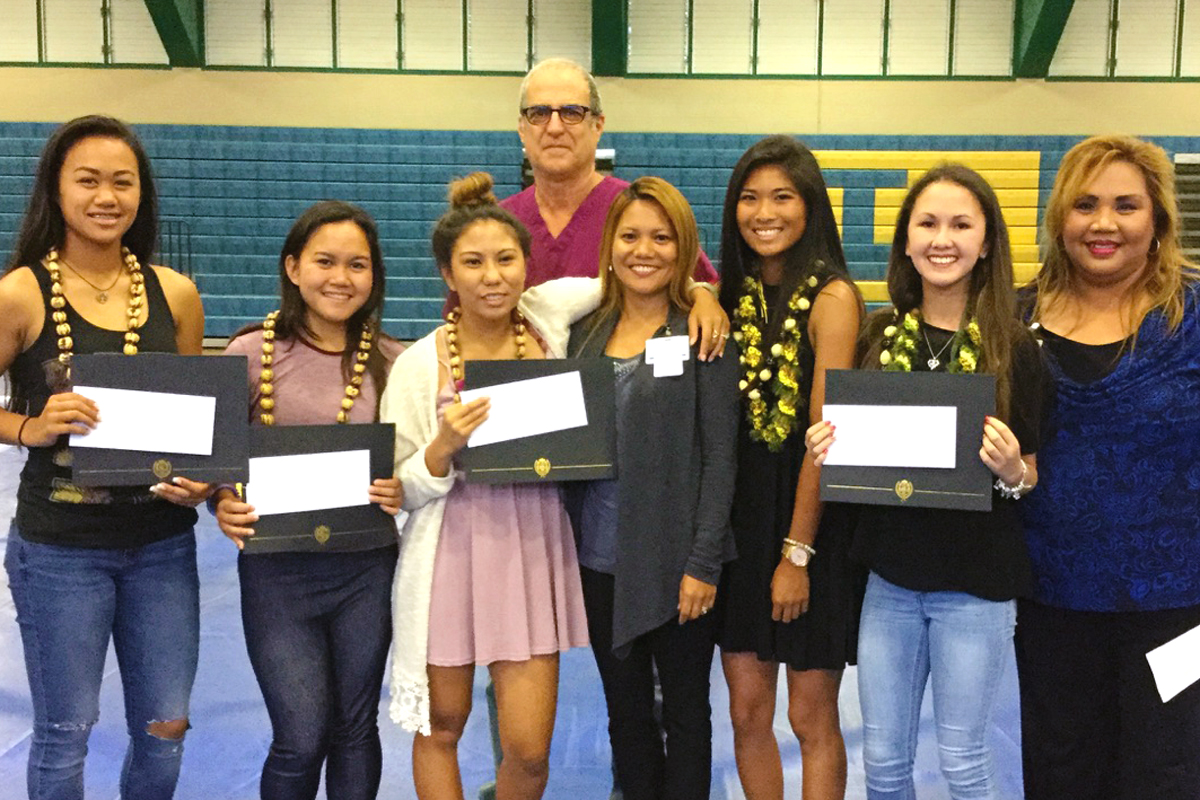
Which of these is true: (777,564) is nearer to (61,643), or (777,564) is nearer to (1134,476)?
(1134,476)

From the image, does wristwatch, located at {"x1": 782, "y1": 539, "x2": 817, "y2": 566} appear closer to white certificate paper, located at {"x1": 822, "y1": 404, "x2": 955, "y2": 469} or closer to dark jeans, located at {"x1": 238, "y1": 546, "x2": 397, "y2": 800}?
white certificate paper, located at {"x1": 822, "y1": 404, "x2": 955, "y2": 469}

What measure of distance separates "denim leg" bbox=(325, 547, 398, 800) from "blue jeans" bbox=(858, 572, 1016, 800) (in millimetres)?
1084

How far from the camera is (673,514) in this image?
218cm

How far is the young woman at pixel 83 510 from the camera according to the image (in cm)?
209

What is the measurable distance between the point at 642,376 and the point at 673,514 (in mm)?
320

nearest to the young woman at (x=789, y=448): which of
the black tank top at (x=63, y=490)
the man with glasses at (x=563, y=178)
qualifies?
the man with glasses at (x=563, y=178)

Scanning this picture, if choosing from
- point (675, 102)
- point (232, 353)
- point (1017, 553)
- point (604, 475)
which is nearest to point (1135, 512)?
point (1017, 553)

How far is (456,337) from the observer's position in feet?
7.37

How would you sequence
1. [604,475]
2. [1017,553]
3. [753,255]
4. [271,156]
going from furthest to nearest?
[271,156], [753,255], [604,475], [1017,553]

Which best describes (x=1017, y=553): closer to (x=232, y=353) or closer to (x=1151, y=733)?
(x=1151, y=733)

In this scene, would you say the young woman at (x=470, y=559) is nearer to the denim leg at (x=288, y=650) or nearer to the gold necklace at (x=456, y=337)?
the gold necklace at (x=456, y=337)

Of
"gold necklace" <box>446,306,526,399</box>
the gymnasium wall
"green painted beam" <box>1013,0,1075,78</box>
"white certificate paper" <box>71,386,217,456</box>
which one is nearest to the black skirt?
"gold necklace" <box>446,306,526,399</box>

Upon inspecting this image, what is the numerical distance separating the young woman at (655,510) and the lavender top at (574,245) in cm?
42

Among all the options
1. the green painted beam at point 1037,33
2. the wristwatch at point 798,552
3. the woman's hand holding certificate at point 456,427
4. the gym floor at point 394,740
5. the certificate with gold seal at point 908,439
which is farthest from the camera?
the green painted beam at point 1037,33
